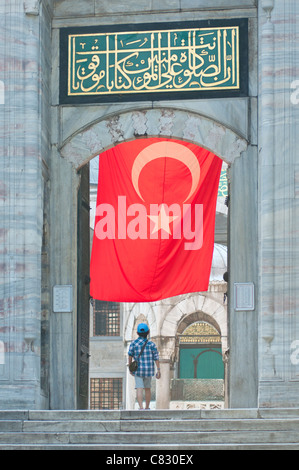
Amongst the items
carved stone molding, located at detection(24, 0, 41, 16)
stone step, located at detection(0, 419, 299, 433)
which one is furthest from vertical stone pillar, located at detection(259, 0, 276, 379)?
carved stone molding, located at detection(24, 0, 41, 16)

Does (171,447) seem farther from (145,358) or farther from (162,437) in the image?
(145,358)

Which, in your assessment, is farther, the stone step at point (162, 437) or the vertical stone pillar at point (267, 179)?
the vertical stone pillar at point (267, 179)

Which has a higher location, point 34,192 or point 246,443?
point 34,192

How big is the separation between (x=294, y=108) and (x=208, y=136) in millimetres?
1352

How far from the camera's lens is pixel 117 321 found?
117ft

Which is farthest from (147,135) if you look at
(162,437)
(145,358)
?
(162,437)

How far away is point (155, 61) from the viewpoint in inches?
620

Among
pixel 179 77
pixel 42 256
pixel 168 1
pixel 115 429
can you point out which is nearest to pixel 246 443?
pixel 115 429

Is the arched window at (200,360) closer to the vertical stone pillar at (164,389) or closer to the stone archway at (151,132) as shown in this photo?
the vertical stone pillar at (164,389)

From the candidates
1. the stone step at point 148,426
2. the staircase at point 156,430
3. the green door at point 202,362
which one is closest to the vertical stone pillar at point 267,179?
the staircase at point 156,430

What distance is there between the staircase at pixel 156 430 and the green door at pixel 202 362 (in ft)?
70.2

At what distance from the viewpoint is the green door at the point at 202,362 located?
113 feet

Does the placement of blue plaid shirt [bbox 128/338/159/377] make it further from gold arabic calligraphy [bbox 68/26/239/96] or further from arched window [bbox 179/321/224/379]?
arched window [bbox 179/321/224/379]

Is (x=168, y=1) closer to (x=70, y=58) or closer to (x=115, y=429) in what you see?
(x=70, y=58)
